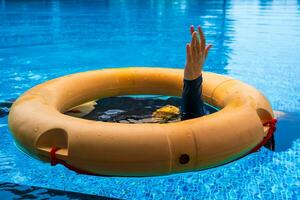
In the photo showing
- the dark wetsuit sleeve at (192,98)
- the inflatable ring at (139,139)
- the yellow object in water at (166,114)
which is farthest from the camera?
the yellow object in water at (166,114)

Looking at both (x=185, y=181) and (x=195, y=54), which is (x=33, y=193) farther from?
(x=195, y=54)

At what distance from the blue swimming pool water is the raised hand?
0.69m

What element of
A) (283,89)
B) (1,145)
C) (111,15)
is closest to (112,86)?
(1,145)

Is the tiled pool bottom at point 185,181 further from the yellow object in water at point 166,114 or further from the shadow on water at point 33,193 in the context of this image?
the yellow object in water at point 166,114

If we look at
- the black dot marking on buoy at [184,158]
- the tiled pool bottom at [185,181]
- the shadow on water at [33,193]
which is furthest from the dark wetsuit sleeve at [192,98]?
the shadow on water at [33,193]

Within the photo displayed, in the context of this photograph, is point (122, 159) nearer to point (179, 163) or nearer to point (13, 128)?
point (179, 163)

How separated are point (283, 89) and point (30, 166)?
3.07m

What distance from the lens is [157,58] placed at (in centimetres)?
628

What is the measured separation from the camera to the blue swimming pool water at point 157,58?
255cm

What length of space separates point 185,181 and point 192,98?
629 mm

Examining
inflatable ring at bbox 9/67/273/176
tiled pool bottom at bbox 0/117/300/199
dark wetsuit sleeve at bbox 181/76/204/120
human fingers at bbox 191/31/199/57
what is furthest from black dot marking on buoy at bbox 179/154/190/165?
human fingers at bbox 191/31/199/57

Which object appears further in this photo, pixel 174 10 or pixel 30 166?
pixel 174 10

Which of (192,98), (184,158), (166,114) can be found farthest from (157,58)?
(184,158)

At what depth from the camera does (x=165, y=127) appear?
2.42 meters
